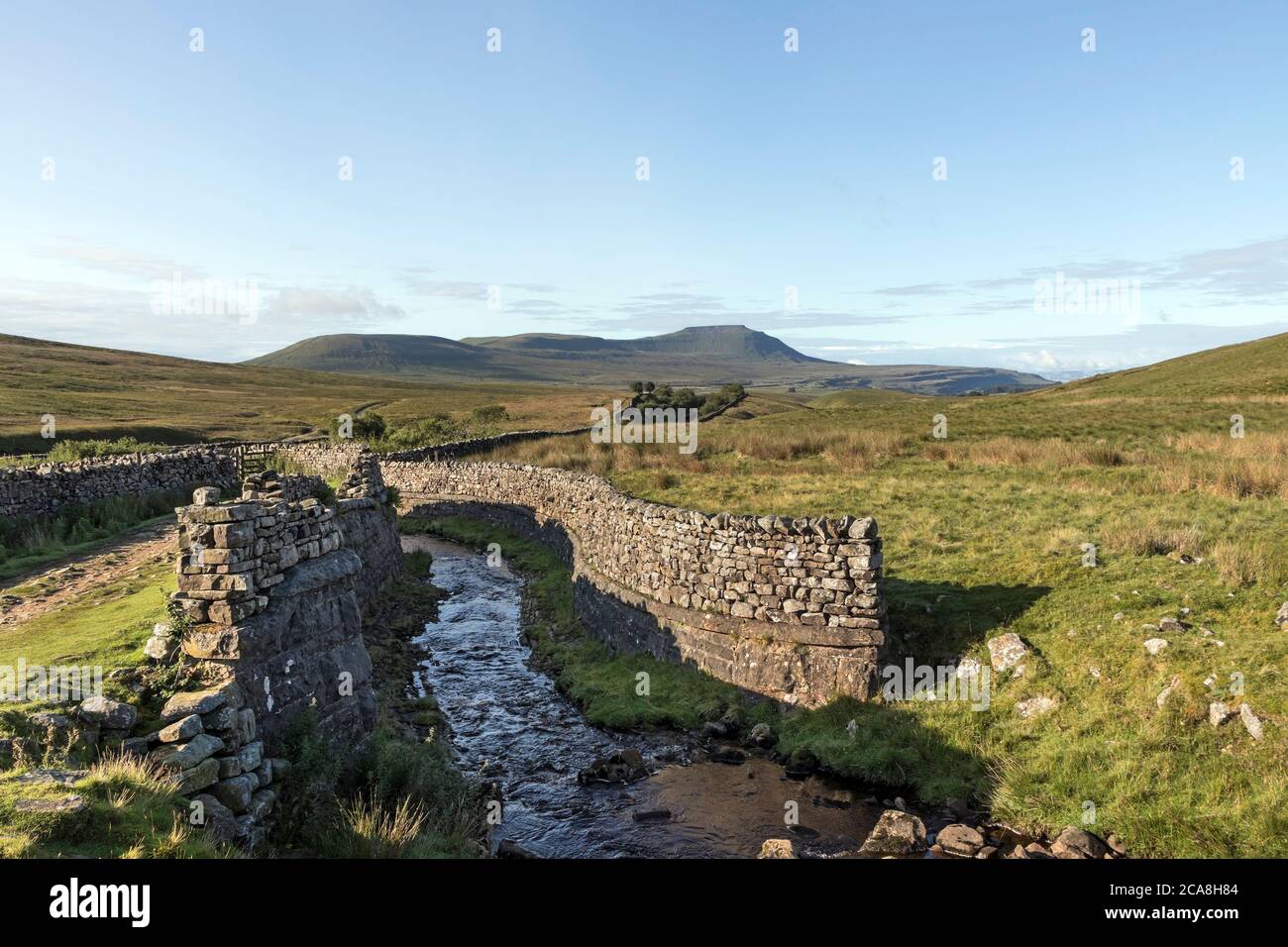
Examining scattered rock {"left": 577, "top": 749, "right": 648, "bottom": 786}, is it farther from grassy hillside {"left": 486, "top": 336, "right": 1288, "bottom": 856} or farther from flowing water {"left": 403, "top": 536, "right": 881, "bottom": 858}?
grassy hillside {"left": 486, "top": 336, "right": 1288, "bottom": 856}

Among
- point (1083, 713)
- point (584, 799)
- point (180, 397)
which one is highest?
point (180, 397)

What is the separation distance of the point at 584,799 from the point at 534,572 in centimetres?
1514

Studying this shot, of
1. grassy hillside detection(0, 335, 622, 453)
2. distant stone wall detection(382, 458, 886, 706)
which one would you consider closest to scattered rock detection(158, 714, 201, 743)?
distant stone wall detection(382, 458, 886, 706)

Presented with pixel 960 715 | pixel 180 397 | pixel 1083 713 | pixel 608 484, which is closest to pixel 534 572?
pixel 608 484

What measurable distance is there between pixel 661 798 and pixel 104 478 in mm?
22391

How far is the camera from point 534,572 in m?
25.9

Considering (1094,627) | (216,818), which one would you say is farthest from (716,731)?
(216,818)

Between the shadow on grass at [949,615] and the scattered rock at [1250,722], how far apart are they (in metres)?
3.77

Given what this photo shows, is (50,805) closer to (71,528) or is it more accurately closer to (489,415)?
(71,528)

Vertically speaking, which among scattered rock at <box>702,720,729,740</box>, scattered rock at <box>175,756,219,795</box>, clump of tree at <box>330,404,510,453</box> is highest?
clump of tree at <box>330,404,510,453</box>

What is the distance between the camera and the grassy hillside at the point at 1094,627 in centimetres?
875

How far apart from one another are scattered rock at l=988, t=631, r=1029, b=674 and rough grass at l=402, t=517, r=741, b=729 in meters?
4.47

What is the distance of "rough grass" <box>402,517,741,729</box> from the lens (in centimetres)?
1369
